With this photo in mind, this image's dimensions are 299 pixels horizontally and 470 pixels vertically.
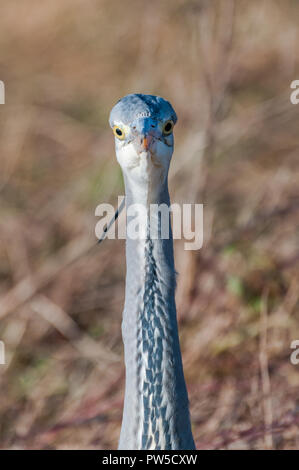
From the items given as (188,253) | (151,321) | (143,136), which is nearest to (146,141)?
(143,136)

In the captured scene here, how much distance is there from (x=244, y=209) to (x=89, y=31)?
3.69m

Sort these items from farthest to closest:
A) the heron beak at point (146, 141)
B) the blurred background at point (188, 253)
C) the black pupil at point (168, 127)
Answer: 1. the blurred background at point (188, 253)
2. the black pupil at point (168, 127)
3. the heron beak at point (146, 141)

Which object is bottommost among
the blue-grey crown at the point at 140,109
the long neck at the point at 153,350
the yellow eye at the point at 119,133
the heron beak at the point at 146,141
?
the long neck at the point at 153,350

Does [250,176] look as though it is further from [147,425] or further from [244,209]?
[147,425]

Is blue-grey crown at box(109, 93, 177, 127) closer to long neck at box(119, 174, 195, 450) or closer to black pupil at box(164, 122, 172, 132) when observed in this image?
black pupil at box(164, 122, 172, 132)

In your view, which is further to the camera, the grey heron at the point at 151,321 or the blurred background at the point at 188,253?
the blurred background at the point at 188,253

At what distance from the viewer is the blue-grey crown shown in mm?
1853

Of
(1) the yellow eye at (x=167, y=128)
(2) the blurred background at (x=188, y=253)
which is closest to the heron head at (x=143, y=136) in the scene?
(1) the yellow eye at (x=167, y=128)

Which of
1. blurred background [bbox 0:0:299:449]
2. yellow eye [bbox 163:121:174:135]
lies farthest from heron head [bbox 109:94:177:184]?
blurred background [bbox 0:0:299:449]

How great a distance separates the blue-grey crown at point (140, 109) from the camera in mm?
1853

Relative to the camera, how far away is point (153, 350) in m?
1.90

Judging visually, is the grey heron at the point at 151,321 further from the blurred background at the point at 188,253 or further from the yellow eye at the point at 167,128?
the blurred background at the point at 188,253

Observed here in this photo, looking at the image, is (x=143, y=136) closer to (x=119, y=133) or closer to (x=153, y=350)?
(x=119, y=133)
